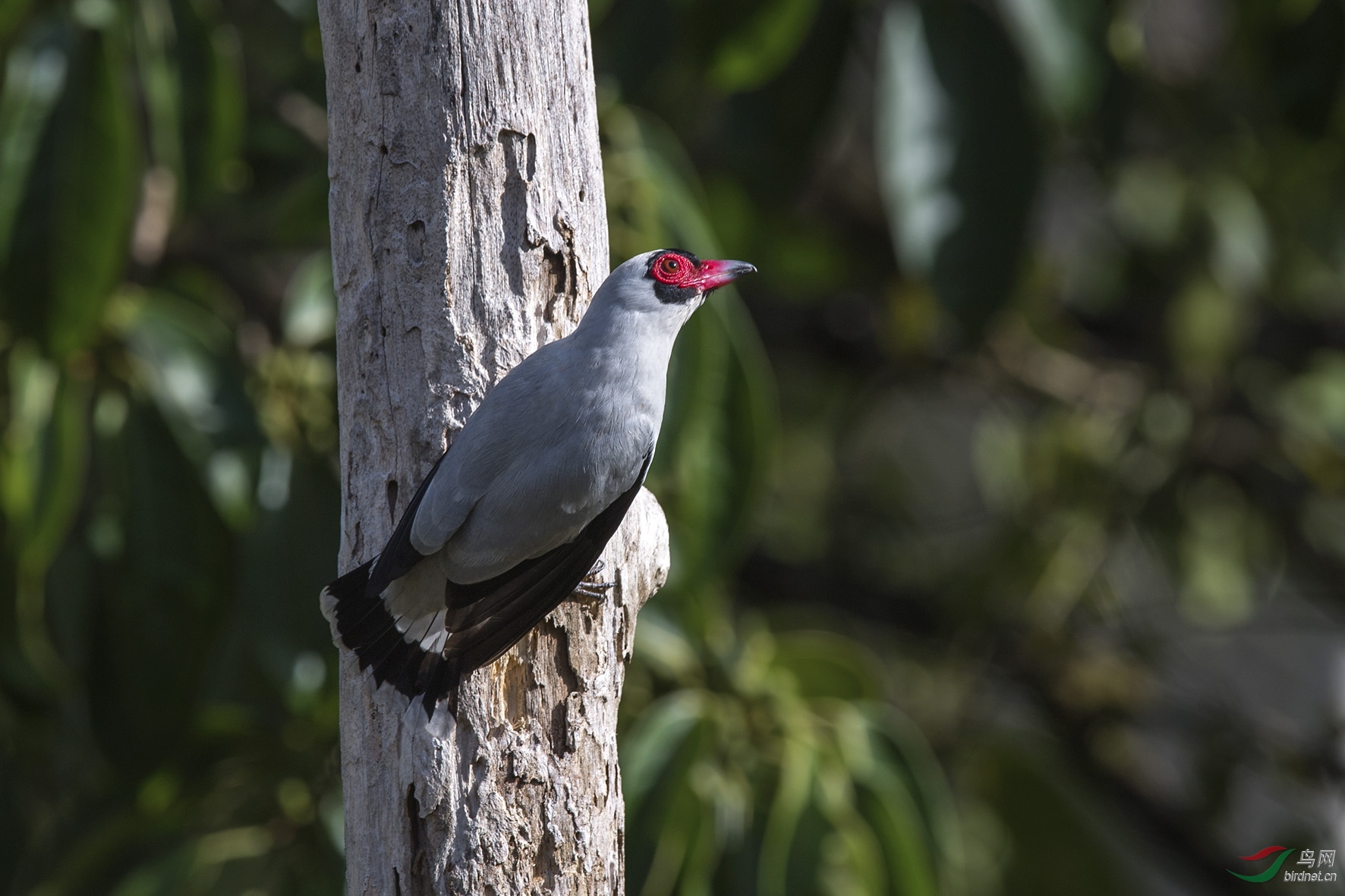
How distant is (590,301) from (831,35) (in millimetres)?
1455

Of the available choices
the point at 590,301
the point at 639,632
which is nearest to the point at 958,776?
the point at 639,632

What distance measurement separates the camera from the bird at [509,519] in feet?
5.34

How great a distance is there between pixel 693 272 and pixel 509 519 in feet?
1.72

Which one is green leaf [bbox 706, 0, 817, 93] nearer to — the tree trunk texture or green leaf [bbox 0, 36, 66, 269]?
the tree trunk texture

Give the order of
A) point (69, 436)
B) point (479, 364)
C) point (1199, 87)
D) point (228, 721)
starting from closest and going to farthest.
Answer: point (479, 364), point (69, 436), point (228, 721), point (1199, 87)

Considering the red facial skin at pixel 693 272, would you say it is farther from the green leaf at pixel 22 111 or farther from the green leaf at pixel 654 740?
the green leaf at pixel 22 111

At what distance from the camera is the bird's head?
70.1 inches

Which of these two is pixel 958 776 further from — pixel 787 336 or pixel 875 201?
pixel 875 201

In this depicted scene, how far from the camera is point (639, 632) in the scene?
2.73m

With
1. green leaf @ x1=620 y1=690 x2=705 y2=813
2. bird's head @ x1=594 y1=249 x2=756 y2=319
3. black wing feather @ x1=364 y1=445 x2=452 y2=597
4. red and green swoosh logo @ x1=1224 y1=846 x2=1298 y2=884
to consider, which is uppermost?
bird's head @ x1=594 y1=249 x2=756 y2=319

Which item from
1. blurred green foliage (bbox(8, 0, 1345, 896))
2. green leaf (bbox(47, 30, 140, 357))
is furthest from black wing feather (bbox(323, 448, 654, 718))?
green leaf (bbox(47, 30, 140, 357))

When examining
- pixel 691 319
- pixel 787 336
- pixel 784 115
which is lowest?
pixel 787 336

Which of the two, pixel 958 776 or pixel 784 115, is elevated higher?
pixel 784 115

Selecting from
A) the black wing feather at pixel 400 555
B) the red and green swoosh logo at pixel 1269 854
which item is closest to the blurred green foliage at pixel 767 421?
the red and green swoosh logo at pixel 1269 854
